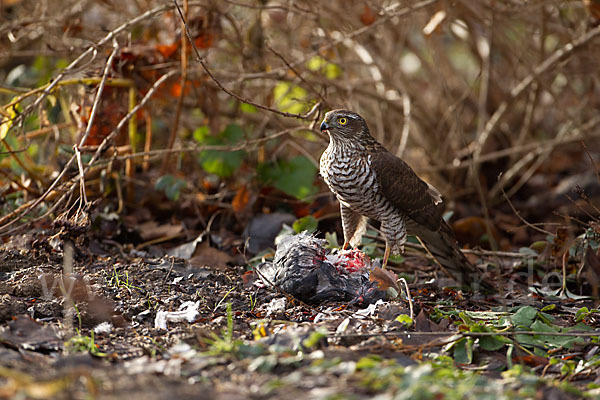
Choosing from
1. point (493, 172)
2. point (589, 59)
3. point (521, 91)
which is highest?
point (589, 59)

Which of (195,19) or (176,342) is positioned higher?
(195,19)

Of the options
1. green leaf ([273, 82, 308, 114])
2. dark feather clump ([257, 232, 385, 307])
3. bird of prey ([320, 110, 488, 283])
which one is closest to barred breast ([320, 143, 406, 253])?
bird of prey ([320, 110, 488, 283])

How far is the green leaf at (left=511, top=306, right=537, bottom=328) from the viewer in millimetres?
3631

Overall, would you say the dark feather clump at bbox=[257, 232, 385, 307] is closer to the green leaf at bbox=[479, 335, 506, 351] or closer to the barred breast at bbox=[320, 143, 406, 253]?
the barred breast at bbox=[320, 143, 406, 253]

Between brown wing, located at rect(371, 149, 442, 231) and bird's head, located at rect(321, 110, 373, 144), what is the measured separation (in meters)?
0.19

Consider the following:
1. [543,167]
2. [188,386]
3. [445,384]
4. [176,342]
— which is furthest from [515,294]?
[543,167]

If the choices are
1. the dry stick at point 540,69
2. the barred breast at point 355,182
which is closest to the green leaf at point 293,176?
the barred breast at point 355,182

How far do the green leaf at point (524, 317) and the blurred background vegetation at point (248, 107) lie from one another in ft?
3.31

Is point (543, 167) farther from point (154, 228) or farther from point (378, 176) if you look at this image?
point (154, 228)

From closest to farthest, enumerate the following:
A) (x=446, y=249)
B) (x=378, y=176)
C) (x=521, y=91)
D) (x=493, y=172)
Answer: (x=378, y=176)
(x=446, y=249)
(x=521, y=91)
(x=493, y=172)

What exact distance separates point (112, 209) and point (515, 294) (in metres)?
3.39

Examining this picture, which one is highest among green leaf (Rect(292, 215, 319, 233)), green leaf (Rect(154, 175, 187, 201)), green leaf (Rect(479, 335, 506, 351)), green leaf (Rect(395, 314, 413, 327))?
green leaf (Rect(154, 175, 187, 201))

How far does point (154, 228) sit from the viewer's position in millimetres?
5602

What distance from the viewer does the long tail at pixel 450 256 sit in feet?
16.0
